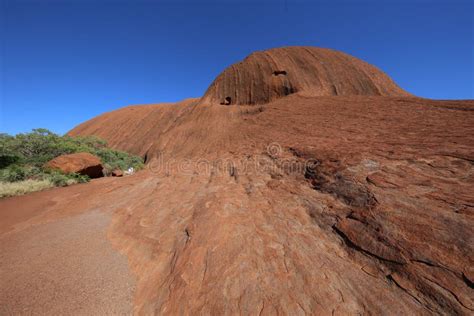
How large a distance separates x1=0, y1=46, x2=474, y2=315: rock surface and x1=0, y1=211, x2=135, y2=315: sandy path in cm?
11

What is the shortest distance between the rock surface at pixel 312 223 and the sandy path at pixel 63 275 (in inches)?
4.2

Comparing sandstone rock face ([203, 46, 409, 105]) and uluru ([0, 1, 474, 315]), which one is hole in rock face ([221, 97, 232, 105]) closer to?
sandstone rock face ([203, 46, 409, 105])

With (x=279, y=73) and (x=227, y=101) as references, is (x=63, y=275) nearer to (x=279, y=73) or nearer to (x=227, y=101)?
(x=227, y=101)

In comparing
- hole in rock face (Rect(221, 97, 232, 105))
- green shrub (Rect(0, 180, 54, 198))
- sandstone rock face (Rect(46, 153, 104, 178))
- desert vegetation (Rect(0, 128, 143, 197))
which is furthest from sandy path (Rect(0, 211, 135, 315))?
hole in rock face (Rect(221, 97, 232, 105))

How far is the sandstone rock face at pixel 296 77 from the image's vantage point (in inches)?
582

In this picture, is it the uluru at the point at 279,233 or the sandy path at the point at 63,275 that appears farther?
the sandy path at the point at 63,275

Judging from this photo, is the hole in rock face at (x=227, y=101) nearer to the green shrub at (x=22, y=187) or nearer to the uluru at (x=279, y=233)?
the uluru at (x=279, y=233)

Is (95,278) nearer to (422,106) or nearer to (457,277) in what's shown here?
(457,277)

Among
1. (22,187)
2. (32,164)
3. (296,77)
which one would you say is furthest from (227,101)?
(22,187)

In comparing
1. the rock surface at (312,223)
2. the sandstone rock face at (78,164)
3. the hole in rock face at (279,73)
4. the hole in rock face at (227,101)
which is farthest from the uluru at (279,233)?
the hole in rock face at (227,101)

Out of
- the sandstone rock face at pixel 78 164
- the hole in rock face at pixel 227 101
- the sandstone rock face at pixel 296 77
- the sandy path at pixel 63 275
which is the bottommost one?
the sandy path at pixel 63 275

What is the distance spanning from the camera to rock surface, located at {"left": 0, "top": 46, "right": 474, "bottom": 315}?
1848 mm

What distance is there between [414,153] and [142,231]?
17.8 feet

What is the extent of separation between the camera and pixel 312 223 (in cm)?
296
